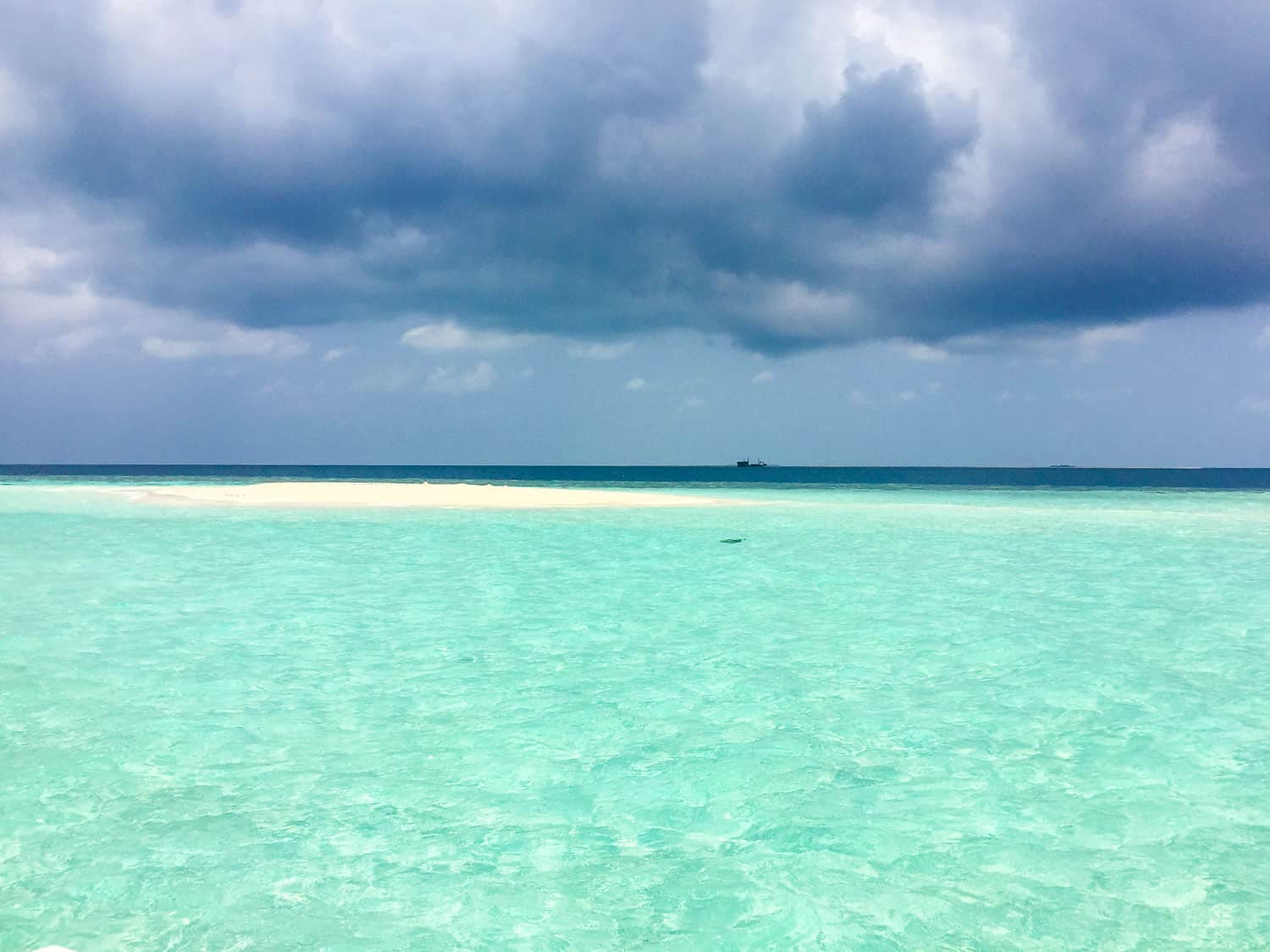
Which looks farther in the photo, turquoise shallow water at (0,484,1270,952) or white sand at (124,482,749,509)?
white sand at (124,482,749,509)

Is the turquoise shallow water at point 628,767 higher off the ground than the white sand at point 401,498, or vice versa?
the white sand at point 401,498

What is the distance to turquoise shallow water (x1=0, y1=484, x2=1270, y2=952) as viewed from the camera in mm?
5098

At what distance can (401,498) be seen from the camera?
160 feet

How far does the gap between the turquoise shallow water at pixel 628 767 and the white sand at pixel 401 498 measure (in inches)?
1123

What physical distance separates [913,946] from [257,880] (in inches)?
146

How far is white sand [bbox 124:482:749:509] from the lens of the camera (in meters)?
45.5

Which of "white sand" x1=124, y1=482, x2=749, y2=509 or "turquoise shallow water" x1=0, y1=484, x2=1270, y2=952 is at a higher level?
"white sand" x1=124, y1=482, x2=749, y2=509

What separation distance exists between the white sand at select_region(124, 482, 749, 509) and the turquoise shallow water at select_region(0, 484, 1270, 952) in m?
28.5

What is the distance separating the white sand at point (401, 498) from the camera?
45.5 m

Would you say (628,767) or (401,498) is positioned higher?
(401,498)

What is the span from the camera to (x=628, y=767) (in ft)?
24.5

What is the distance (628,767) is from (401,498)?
43020 mm

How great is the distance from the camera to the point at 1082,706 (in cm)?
935

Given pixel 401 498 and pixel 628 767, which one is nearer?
pixel 628 767
